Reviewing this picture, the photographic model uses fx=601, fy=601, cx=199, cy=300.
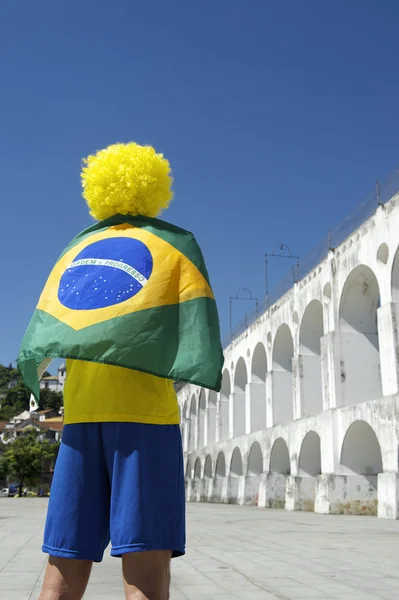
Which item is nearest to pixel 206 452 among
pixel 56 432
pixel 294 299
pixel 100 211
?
pixel 294 299

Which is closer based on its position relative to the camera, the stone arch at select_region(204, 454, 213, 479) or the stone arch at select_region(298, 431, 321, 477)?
the stone arch at select_region(298, 431, 321, 477)

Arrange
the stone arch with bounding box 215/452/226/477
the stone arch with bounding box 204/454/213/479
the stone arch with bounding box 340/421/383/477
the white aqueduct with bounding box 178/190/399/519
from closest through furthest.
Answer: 1. the white aqueduct with bounding box 178/190/399/519
2. the stone arch with bounding box 340/421/383/477
3. the stone arch with bounding box 215/452/226/477
4. the stone arch with bounding box 204/454/213/479

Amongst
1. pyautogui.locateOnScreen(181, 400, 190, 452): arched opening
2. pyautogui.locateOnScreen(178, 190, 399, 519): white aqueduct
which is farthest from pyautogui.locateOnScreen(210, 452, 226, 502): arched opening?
pyautogui.locateOnScreen(181, 400, 190, 452): arched opening

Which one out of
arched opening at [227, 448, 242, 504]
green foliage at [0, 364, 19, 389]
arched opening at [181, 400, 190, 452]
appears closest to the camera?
arched opening at [227, 448, 242, 504]

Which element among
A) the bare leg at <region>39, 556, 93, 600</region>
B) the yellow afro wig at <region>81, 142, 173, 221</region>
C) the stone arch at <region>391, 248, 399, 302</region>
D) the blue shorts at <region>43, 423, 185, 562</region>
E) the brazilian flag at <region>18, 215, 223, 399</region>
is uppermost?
the stone arch at <region>391, 248, 399, 302</region>

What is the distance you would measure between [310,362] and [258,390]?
827 cm

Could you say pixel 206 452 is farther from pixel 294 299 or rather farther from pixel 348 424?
pixel 348 424

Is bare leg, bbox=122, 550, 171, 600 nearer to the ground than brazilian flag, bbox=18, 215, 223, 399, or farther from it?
nearer to the ground

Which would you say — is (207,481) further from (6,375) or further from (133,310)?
(6,375)

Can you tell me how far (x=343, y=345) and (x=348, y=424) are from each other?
298cm

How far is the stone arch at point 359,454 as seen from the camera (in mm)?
20141

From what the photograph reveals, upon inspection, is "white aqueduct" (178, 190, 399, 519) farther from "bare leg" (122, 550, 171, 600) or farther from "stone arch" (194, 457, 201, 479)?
"bare leg" (122, 550, 171, 600)

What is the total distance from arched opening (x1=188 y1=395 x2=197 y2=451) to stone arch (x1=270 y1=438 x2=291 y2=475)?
69.1 feet

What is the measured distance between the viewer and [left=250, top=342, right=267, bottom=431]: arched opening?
3266cm
